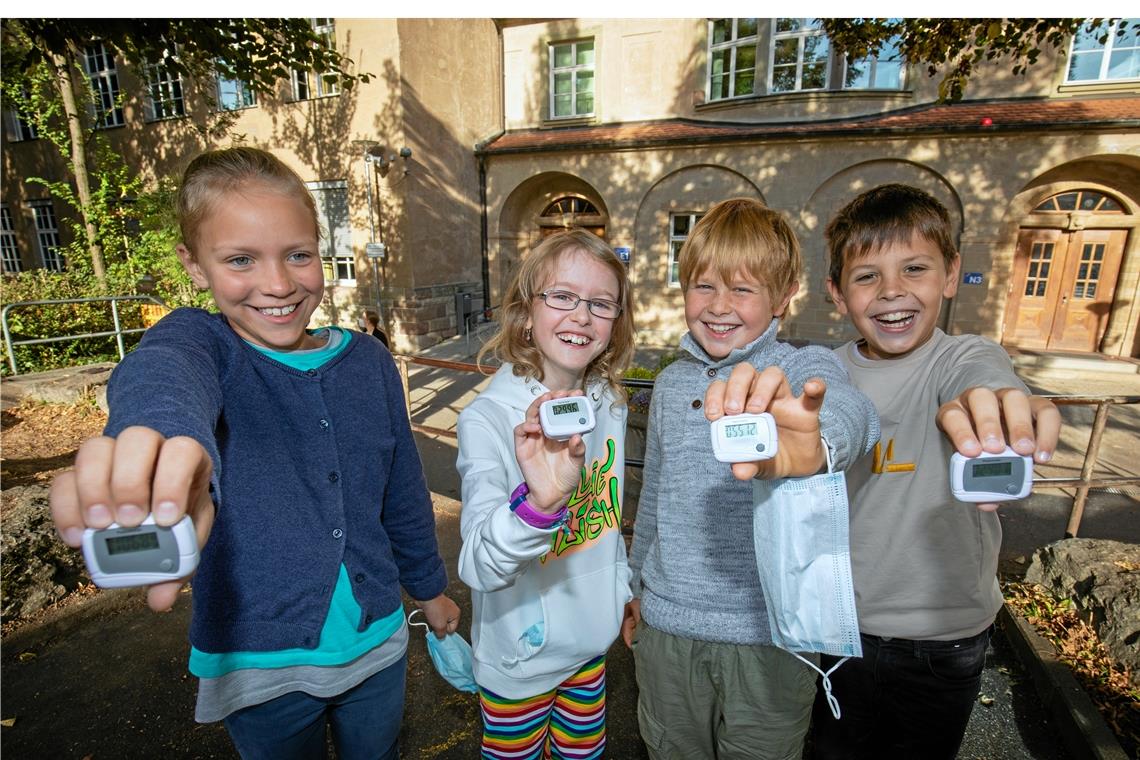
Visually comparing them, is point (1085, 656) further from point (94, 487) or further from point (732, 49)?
point (732, 49)

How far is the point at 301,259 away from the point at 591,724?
5.31 ft

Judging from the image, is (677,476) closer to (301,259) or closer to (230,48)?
(301,259)

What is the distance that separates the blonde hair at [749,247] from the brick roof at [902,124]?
37.5 ft

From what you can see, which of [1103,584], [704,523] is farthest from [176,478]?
[1103,584]

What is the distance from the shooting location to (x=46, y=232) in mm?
17109

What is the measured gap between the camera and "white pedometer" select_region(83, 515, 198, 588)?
27.9 inches

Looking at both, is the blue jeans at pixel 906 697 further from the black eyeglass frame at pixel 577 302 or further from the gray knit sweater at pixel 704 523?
the black eyeglass frame at pixel 577 302

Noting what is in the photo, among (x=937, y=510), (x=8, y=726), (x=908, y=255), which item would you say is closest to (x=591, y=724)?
(x=937, y=510)

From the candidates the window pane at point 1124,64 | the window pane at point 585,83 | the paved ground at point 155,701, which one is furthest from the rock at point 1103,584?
the window pane at point 585,83

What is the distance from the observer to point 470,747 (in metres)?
2.25

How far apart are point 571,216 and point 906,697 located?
45.8 feet

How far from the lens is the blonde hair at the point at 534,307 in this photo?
5.34ft

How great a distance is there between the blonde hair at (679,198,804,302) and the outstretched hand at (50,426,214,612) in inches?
51.6

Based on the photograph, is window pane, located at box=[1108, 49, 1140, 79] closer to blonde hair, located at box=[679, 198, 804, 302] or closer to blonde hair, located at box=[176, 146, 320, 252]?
blonde hair, located at box=[679, 198, 804, 302]
